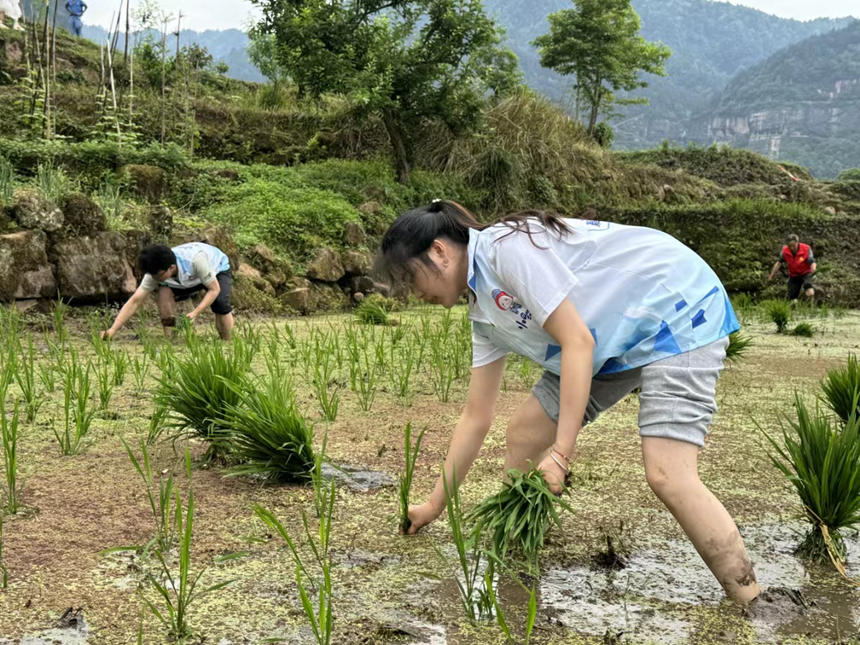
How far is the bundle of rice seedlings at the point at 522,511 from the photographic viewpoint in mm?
1493

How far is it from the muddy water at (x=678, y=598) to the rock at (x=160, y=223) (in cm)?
546

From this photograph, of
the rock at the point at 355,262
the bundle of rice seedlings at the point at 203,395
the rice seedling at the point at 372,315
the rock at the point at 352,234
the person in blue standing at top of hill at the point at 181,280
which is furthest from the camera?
the rock at the point at 352,234

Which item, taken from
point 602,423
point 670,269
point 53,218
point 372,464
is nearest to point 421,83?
point 53,218

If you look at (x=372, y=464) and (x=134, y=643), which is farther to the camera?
(x=372, y=464)

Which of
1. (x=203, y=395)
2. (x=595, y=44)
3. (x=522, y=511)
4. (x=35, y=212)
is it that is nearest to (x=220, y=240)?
(x=35, y=212)

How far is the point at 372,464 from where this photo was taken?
2.51m

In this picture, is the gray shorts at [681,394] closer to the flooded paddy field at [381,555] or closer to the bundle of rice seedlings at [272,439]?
the flooded paddy field at [381,555]

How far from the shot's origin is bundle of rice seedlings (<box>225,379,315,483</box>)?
2168 millimetres

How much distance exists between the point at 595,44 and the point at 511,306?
18.2 meters

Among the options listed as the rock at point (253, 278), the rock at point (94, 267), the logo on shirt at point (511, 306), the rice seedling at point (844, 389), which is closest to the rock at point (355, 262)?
the rock at point (253, 278)

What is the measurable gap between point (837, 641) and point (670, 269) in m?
0.76

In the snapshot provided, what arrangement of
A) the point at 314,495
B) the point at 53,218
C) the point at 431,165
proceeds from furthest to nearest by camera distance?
the point at 431,165, the point at 53,218, the point at 314,495

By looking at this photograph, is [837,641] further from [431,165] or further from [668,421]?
[431,165]

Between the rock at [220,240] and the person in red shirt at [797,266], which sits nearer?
the rock at [220,240]
